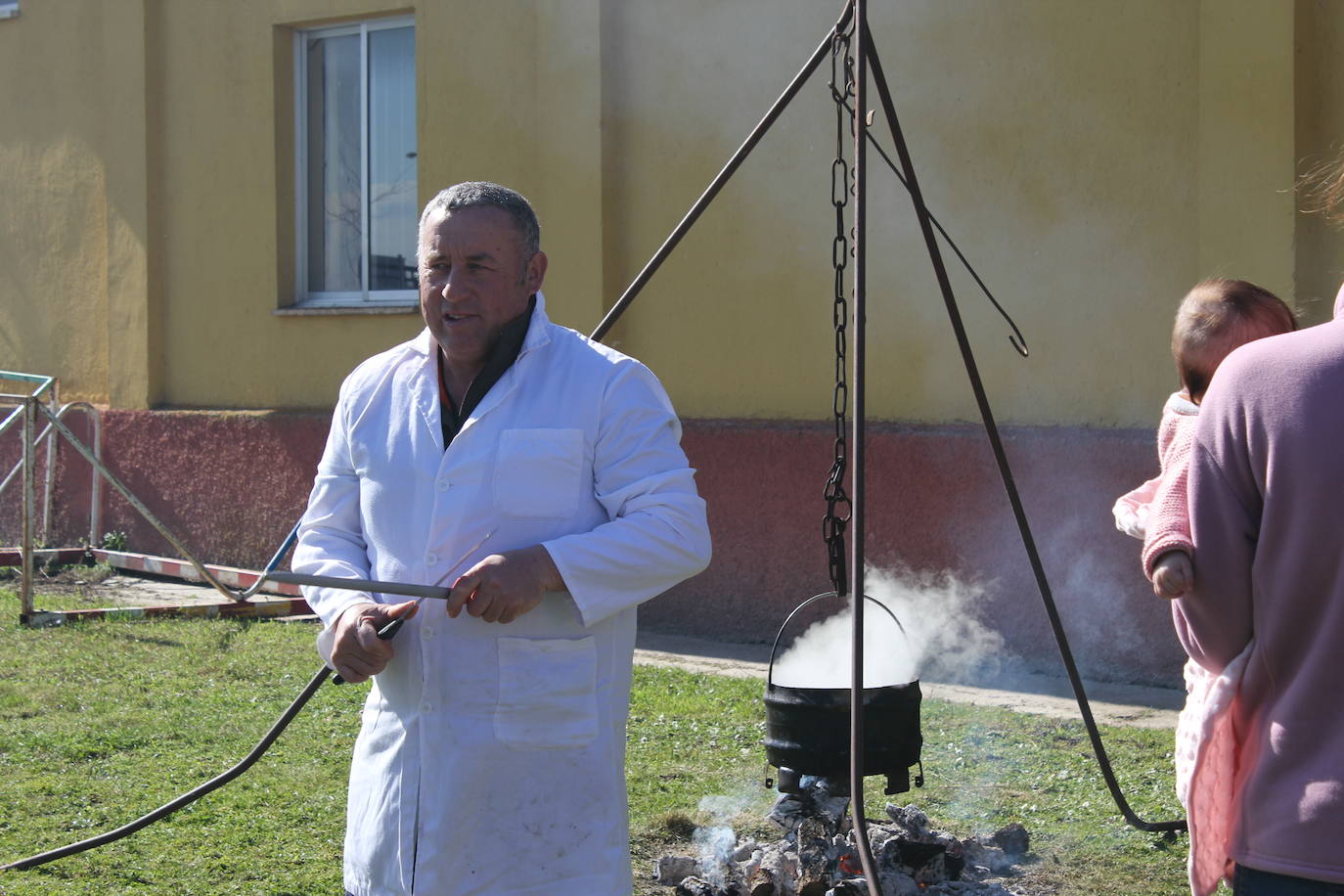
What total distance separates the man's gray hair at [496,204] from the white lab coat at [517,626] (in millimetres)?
174

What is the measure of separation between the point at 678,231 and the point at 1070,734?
295 cm

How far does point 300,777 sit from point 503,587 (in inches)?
125

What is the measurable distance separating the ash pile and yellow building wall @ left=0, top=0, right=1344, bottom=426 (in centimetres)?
290

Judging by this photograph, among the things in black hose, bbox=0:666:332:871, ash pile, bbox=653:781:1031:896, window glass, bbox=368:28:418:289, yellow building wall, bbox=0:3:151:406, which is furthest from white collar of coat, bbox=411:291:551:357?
yellow building wall, bbox=0:3:151:406

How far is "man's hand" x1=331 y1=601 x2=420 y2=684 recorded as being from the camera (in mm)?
2486

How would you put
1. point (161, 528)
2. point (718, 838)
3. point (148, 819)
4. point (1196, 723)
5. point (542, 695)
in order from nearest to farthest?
point (1196, 723) → point (542, 695) → point (148, 819) → point (718, 838) → point (161, 528)

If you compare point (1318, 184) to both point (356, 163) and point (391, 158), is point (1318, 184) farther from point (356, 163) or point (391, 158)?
point (356, 163)

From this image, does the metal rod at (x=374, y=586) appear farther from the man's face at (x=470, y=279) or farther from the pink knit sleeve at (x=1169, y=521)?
the pink knit sleeve at (x=1169, y=521)

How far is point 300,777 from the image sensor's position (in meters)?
5.19

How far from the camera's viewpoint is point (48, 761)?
535 centimetres

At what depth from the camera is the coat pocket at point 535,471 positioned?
258cm

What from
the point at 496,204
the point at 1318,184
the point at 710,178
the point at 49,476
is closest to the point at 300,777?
the point at 496,204

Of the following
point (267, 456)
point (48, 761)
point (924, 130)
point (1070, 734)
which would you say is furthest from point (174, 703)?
point (924, 130)

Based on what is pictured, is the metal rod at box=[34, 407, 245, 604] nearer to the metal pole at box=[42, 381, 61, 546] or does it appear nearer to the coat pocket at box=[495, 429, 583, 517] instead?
the coat pocket at box=[495, 429, 583, 517]
